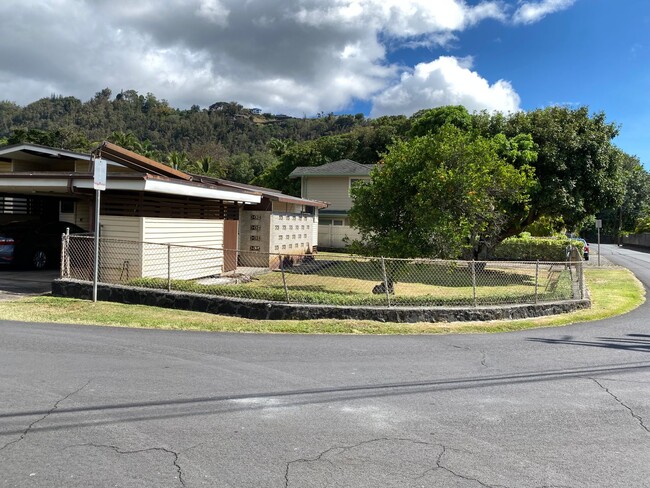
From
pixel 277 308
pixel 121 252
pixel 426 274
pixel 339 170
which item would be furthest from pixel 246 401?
pixel 339 170

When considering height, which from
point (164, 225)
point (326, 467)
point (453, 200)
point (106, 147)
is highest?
point (106, 147)

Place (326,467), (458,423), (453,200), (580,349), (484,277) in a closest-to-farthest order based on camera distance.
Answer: (326,467) < (458,423) < (580,349) < (453,200) < (484,277)

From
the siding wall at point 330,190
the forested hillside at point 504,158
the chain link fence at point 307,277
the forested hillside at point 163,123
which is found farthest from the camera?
the forested hillside at point 163,123

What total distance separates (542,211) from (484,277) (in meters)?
4.57

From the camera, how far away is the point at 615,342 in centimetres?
884

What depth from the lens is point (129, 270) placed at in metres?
12.7

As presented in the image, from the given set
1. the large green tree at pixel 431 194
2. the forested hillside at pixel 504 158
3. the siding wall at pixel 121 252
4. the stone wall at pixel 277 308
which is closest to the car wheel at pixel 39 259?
the siding wall at pixel 121 252

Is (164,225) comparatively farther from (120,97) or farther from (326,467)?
(120,97)

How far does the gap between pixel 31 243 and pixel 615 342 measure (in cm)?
1549

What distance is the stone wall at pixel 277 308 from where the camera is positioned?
10.2 metres

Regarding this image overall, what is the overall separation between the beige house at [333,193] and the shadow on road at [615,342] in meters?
Result: 23.2

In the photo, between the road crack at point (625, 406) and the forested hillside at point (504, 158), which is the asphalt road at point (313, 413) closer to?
the road crack at point (625, 406)

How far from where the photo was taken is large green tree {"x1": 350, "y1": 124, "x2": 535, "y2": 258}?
46.5ft

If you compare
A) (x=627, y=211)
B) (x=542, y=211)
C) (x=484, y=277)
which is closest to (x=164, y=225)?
(x=484, y=277)
